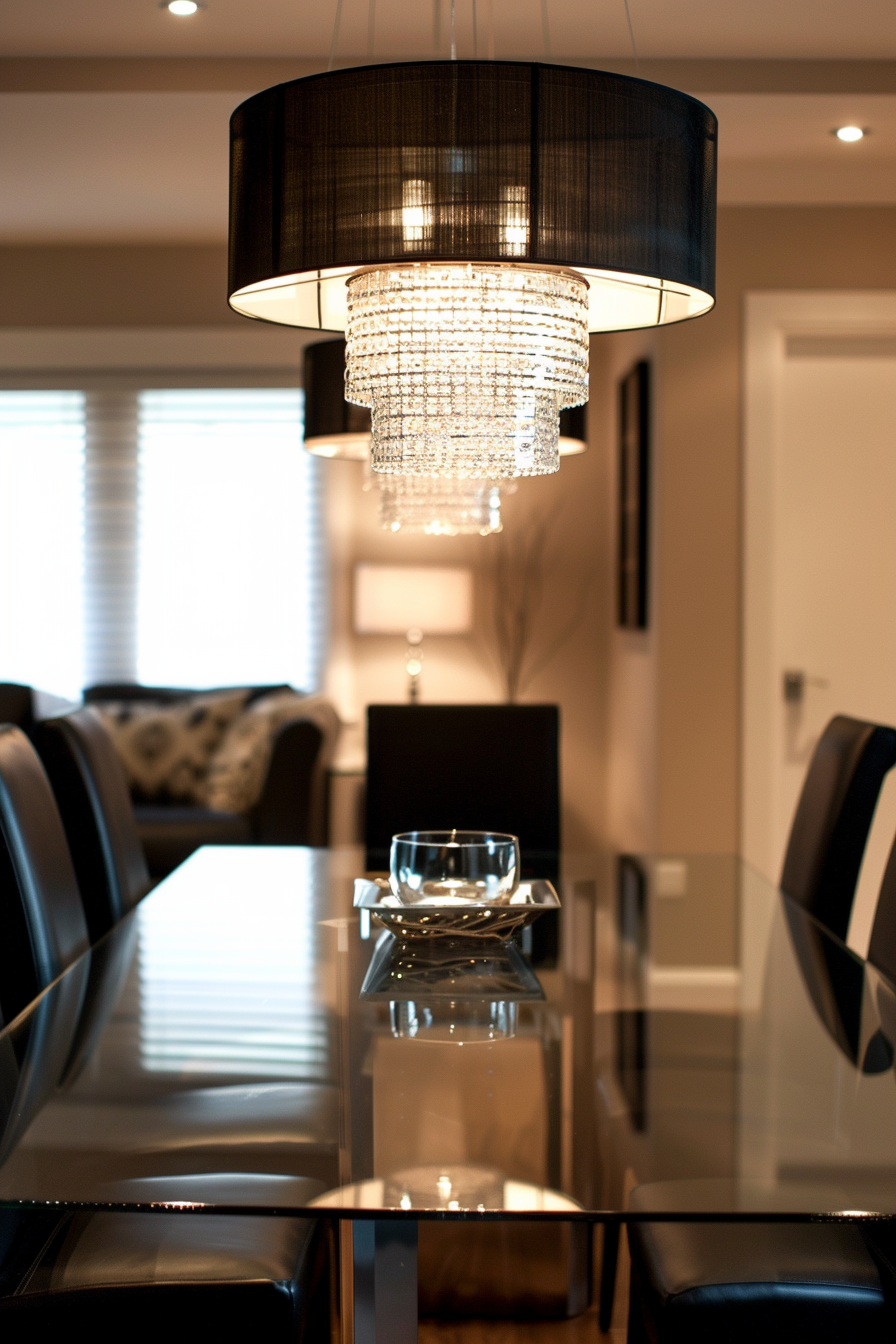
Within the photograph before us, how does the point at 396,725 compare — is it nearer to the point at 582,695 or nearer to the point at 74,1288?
the point at 74,1288

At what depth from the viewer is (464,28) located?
3344 mm

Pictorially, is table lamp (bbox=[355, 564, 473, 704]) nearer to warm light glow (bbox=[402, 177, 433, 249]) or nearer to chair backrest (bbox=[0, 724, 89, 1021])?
chair backrest (bbox=[0, 724, 89, 1021])

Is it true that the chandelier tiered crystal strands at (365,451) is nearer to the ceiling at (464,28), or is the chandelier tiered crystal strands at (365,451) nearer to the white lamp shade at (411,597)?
the ceiling at (464,28)

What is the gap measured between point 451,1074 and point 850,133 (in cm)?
330

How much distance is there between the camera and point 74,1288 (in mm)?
1466

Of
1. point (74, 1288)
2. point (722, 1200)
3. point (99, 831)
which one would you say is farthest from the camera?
point (99, 831)

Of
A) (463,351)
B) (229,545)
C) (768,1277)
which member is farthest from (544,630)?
(768,1277)

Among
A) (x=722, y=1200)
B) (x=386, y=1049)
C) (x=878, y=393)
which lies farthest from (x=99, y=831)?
(x=878, y=393)

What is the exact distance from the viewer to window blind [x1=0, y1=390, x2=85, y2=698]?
5.75 metres

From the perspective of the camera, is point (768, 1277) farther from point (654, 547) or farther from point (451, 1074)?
point (654, 547)

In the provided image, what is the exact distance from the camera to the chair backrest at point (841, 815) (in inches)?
94.2

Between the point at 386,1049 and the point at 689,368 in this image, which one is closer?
the point at 386,1049

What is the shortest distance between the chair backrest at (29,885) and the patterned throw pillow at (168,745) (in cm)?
277

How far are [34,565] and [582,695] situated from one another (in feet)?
8.27
